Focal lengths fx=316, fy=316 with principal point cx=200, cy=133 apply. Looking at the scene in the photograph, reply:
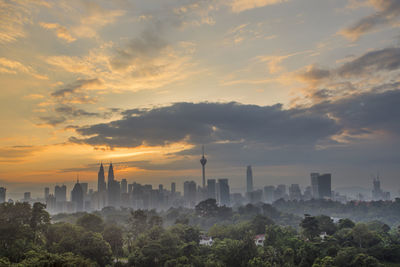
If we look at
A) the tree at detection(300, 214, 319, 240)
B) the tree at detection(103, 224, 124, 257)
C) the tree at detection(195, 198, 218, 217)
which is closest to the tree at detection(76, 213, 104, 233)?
the tree at detection(103, 224, 124, 257)

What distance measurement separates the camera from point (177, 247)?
57188 mm

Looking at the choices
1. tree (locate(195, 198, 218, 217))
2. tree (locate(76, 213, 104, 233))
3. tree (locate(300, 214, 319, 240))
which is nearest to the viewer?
tree (locate(300, 214, 319, 240))

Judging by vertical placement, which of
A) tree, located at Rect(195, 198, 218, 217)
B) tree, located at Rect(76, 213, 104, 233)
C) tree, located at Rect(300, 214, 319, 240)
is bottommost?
tree, located at Rect(195, 198, 218, 217)

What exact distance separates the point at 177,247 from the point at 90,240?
1516 centimetres

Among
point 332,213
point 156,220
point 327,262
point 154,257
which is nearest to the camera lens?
point 327,262

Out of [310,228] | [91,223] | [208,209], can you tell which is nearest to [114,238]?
[91,223]

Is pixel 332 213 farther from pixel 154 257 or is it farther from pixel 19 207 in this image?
pixel 19 207

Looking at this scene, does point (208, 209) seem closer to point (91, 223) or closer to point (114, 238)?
point (91, 223)

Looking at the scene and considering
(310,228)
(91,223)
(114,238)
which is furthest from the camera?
(91,223)

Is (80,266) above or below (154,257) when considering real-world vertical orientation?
above

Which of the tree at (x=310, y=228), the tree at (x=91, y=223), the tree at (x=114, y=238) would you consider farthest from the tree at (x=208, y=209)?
the tree at (x=114, y=238)

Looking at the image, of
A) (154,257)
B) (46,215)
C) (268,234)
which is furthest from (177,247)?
(46,215)

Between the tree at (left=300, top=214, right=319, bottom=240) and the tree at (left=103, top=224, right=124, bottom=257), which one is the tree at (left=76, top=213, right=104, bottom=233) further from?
the tree at (left=300, top=214, right=319, bottom=240)

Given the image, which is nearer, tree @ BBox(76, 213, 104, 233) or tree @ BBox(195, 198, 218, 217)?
tree @ BBox(76, 213, 104, 233)
